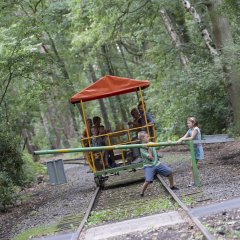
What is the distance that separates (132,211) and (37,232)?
1931 millimetres

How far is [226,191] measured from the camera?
966 cm

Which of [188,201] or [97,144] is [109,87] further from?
[188,201]

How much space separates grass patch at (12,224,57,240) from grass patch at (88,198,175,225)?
2.51ft

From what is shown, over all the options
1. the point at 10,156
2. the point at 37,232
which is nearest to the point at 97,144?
the point at 10,156

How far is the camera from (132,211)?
31.5 ft

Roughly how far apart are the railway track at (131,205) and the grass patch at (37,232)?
668 millimetres

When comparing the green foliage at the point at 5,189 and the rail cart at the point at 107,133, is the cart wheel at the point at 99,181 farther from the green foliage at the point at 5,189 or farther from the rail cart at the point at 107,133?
the green foliage at the point at 5,189

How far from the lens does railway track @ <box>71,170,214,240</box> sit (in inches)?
329

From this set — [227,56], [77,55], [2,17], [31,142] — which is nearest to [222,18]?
[227,56]

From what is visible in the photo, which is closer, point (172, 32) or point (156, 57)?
point (156, 57)

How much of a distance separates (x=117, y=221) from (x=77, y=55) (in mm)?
27660

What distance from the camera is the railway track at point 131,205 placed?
8.35 m

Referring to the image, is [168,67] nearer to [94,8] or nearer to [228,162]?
[94,8]

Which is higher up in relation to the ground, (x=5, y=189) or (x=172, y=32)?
(x=172, y=32)
